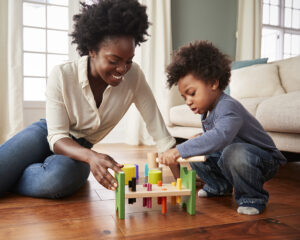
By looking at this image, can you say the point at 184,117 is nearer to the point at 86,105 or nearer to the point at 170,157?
the point at 86,105

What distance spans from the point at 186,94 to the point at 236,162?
11.2 inches

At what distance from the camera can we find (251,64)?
2.52 m

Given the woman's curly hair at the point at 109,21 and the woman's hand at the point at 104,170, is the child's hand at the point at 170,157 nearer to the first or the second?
the woman's hand at the point at 104,170

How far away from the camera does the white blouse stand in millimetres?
1100

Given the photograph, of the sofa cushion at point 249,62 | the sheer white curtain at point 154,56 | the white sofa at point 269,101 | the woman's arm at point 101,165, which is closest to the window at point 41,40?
the sheer white curtain at point 154,56

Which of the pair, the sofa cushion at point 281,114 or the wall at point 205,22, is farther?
the wall at point 205,22

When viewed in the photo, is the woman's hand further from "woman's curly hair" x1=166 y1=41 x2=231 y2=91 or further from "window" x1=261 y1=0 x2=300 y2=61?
"window" x1=261 y1=0 x2=300 y2=61

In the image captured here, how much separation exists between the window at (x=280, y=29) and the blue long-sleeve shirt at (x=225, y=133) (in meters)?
3.43

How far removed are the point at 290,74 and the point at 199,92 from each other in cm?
146

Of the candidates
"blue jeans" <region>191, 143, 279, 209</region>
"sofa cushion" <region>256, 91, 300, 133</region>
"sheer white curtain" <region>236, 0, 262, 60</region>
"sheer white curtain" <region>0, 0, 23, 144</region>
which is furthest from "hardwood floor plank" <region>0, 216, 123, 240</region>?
"sheer white curtain" <region>236, 0, 262, 60</region>

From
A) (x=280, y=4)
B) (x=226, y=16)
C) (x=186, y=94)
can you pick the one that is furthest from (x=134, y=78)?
(x=280, y=4)

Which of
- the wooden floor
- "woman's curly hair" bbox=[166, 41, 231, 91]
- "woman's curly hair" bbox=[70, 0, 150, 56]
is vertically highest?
"woman's curly hair" bbox=[70, 0, 150, 56]

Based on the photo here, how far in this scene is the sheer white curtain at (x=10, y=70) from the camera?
261 centimetres

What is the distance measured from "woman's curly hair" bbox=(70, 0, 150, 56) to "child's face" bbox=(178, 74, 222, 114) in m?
0.26
